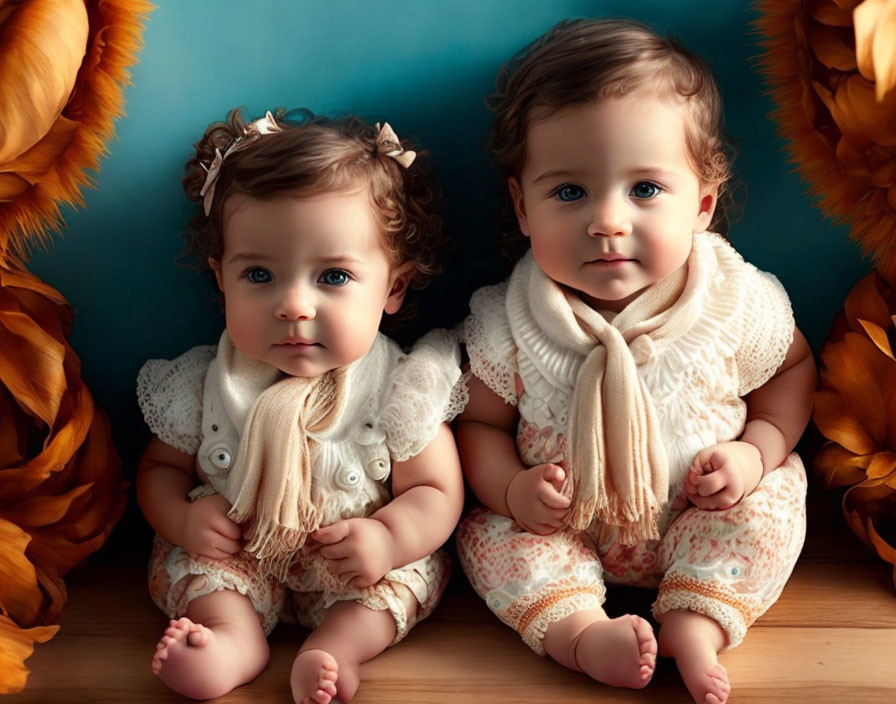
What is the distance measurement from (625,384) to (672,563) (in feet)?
0.76

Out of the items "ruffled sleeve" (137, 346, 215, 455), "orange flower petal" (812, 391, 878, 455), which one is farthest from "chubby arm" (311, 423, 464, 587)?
"orange flower petal" (812, 391, 878, 455)

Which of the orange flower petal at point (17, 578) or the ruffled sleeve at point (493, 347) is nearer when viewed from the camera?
the orange flower petal at point (17, 578)

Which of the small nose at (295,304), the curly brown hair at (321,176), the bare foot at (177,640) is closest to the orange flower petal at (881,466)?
the curly brown hair at (321,176)

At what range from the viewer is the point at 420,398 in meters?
1.32

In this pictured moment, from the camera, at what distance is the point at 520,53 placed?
1.35m

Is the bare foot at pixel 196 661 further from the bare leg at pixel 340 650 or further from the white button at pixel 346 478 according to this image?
the white button at pixel 346 478

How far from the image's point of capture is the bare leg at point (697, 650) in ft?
3.77

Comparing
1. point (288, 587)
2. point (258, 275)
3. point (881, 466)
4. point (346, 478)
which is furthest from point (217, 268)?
point (881, 466)

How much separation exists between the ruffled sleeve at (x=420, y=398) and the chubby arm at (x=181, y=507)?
22 cm

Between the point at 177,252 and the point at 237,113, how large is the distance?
0.66 feet

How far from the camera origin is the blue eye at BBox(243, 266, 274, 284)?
126 cm

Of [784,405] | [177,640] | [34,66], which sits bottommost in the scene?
[177,640]

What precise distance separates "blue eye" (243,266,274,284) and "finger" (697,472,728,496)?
21.6 inches

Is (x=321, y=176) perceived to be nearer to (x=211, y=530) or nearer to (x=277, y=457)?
(x=277, y=457)
